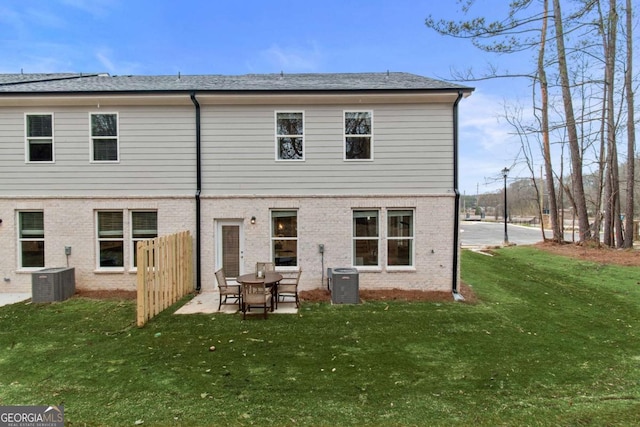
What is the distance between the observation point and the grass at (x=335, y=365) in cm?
378

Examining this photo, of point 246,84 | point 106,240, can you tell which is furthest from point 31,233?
point 246,84

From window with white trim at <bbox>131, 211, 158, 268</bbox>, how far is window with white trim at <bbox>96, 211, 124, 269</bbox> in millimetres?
335

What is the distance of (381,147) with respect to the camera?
9.14m

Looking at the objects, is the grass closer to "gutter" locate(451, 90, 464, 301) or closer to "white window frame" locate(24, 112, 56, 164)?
"gutter" locate(451, 90, 464, 301)

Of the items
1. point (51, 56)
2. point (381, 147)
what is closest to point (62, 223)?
point (381, 147)

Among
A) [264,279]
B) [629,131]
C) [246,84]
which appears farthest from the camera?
[629,131]

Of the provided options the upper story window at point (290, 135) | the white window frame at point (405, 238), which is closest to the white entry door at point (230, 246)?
the upper story window at point (290, 135)

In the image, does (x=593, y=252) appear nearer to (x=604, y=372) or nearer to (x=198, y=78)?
(x=604, y=372)

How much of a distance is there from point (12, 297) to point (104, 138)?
195 inches

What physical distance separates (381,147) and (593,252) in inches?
576

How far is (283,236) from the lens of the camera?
9.31m

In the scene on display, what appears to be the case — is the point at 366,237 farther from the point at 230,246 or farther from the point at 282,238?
the point at 230,246

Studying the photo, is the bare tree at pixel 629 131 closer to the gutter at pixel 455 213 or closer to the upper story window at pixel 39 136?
the gutter at pixel 455 213

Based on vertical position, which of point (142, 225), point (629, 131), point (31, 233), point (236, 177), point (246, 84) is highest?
point (629, 131)
